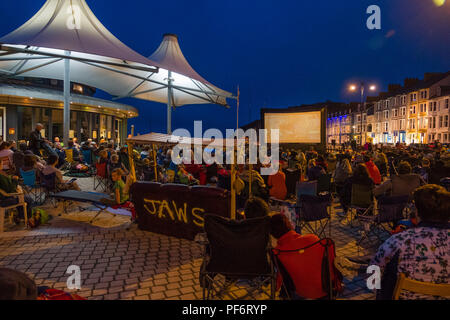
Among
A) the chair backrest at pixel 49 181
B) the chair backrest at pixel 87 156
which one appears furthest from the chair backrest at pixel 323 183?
the chair backrest at pixel 87 156

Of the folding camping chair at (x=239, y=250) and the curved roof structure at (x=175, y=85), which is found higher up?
the curved roof structure at (x=175, y=85)

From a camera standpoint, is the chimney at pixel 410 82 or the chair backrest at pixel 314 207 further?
the chimney at pixel 410 82

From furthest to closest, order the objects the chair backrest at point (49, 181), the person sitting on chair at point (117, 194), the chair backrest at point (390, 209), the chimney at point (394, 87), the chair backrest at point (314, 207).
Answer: the chimney at point (394, 87), the chair backrest at point (49, 181), the person sitting on chair at point (117, 194), the chair backrest at point (314, 207), the chair backrest at point (390, 209)

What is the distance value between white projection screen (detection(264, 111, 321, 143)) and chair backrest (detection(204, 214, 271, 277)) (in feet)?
66.4

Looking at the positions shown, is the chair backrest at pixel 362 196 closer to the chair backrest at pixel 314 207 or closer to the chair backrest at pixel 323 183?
the chair backrest at pixel 314 207

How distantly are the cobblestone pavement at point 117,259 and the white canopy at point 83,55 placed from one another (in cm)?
362

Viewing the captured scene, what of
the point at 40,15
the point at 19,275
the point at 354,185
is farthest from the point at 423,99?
the point at 19,275

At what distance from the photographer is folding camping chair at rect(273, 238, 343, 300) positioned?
270 cm

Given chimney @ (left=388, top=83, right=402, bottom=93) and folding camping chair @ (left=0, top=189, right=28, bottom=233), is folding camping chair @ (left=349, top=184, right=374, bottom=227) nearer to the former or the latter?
folding camping chair @ (left=0, top=189, right=28, bottom=233)

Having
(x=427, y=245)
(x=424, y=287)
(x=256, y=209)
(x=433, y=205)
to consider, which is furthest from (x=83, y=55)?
(x=424, y=287)

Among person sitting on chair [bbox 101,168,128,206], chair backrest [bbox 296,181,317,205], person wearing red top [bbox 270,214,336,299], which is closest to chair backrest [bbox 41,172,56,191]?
person sitting on chair [bbox 101,168,128,206]

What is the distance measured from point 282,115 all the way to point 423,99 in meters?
36.8

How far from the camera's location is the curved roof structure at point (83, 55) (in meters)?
6.28
